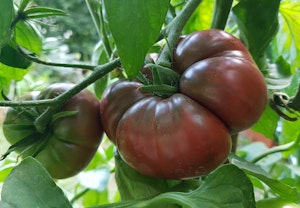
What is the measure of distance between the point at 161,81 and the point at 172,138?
5cm

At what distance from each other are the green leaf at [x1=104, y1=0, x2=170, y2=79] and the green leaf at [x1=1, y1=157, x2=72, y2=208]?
11cm

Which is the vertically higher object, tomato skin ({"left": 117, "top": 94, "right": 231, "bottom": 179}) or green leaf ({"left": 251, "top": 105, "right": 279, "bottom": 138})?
tomato skin ({"left": 117, "top": 94, "right": 231, "bottom": 179})

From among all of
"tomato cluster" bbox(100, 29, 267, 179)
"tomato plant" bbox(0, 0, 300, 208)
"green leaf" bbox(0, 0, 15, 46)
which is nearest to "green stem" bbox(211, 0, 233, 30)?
"tomato plant" bbox(0, 0, 300, 208)

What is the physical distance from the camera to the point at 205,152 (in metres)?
0.33

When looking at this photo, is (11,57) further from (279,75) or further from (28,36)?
(279,75)

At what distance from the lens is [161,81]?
14.2 inches

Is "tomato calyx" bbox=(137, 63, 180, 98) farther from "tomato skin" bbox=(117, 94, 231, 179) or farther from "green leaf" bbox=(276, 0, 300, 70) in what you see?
"green leaf" bbox=(276, 0, 300, 70)

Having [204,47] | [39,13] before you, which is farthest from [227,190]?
[39,13]

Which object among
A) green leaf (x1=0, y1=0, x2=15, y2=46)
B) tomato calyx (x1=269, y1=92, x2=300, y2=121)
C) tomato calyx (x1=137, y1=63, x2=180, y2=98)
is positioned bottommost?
tomato calyx (x1=269, y1=92, x2=300, y2=121)

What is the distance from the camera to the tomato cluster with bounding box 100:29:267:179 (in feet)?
1.08

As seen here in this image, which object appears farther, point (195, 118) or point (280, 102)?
point (280, 102)

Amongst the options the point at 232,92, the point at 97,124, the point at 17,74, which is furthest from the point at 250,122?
the point at 17,74

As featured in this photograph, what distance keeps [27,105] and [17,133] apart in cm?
7

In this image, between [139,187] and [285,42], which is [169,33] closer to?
[139,187]
